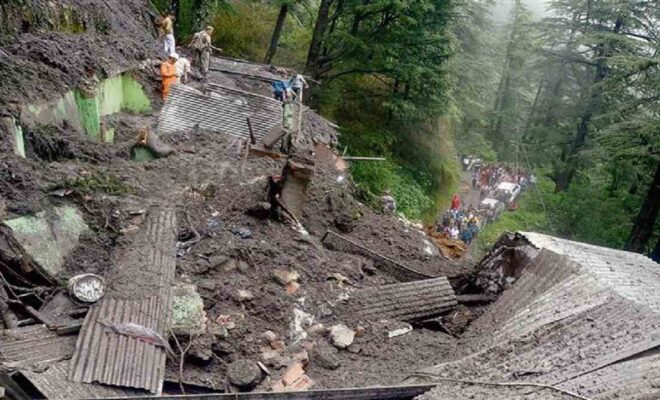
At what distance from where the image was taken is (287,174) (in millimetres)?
8969

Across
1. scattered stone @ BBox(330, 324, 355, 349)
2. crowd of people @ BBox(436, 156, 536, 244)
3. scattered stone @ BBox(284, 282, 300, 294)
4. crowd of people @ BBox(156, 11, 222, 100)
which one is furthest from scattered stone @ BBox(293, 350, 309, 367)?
crowd of people @ BBox(436, 156, 536, 244)

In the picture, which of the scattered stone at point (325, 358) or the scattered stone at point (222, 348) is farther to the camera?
the scattered stone at point (325, 358)

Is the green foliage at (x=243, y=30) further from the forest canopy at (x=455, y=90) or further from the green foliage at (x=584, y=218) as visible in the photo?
the green foliage at (x=584, y=218)

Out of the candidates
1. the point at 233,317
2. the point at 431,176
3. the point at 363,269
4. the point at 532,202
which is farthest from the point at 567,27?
the point at 233,317

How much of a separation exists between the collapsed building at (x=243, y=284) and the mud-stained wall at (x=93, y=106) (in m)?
0.06

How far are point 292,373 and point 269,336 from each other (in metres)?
0.65

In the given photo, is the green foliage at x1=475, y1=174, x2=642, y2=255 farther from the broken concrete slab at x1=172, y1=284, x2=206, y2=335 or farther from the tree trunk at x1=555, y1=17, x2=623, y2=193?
the broken concrete slab at x1=172, y1=284, x2=206, y2=335

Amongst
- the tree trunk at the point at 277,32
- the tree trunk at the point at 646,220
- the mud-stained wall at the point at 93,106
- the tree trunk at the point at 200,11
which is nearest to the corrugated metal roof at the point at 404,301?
the mud-stained wall at the point at 93,106

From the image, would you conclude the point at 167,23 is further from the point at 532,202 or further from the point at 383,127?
the point at 532,202

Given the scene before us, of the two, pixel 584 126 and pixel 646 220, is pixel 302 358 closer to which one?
pixel 646 220

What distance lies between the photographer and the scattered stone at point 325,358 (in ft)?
21.6

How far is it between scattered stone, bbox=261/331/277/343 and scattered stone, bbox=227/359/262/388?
52 centimetres

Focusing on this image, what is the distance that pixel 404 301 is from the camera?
26.7ft

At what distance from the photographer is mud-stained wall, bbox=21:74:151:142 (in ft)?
31.6
